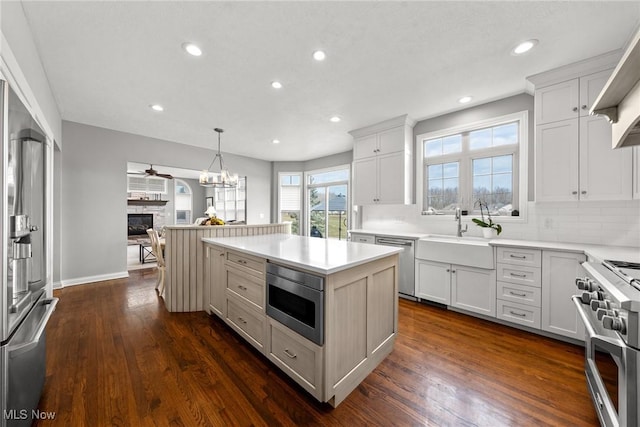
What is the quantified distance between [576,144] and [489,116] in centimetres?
102

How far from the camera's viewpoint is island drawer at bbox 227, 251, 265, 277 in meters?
1.97

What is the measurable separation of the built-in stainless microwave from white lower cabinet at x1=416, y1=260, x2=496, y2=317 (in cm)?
214

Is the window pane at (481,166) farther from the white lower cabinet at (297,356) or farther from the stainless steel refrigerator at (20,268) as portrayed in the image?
the stainless steel refrigerator at (20,268)

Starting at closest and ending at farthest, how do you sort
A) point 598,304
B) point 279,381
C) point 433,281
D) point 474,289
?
point 598,304 < point 279,381 < point 474,289 < point 433,281

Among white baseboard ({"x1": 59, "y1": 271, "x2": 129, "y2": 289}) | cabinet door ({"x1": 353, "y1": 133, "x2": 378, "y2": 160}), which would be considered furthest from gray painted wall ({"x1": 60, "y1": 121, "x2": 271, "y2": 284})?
cabinet door ({"x1": 353, "y1": 133, "x2": 378, "y2": 160})

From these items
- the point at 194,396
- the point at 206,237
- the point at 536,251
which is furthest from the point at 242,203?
the point at 536,251

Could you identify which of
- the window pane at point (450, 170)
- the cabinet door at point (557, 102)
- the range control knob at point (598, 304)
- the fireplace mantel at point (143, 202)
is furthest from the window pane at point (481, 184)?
the fireplace mantel at point (143, 202)

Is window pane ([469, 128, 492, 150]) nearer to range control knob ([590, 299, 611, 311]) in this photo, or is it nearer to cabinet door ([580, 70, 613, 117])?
cabinet door ([580, 70, 613, 117])

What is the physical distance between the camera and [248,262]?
6.93 feet

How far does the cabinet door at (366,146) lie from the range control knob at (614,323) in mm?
3319

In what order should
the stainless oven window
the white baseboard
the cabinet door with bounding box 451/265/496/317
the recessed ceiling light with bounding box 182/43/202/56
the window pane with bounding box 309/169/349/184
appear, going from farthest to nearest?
the window pane with bounding box 309/169/349/184, the white baseboard, the cabinet door with bounding box 451/265/496/317, the recessed ceiling light with bounding box 182/43/202/56, the stainless oven window

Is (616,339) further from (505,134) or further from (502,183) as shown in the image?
(505,134)

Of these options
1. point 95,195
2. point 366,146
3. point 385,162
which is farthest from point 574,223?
Answer: point 95,195

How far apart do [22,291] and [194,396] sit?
1130 millimetres
